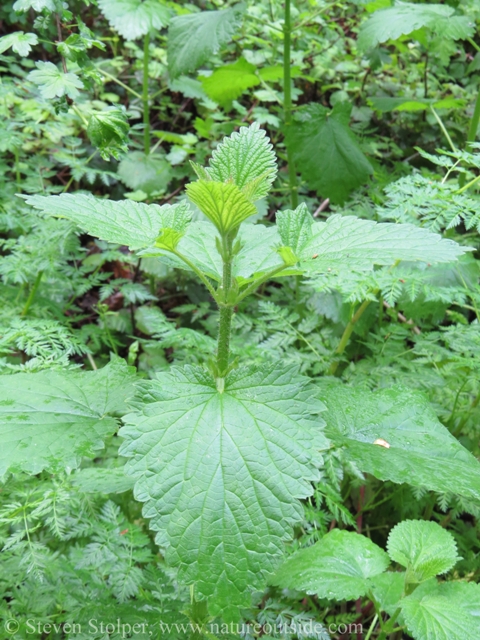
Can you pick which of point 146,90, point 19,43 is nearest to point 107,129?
point 19,43

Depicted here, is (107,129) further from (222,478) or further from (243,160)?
(222,478)

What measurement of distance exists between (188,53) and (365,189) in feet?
3.13

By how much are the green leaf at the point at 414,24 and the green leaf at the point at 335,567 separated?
186 cm

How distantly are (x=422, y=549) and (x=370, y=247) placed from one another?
2.25 ft

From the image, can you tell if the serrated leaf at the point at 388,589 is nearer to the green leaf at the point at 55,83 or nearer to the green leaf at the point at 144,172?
the green leaf at the point at 55,83

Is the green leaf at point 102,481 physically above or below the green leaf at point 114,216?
below

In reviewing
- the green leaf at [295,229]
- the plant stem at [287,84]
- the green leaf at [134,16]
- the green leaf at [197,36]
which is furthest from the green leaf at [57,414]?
the green leaf at [134,16]

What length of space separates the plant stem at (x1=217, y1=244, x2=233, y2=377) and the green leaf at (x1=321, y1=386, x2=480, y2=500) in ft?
0.81

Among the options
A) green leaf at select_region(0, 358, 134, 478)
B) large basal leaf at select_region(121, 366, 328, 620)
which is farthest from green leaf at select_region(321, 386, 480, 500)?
green leaf at select_region(0, 358, 134, 478)

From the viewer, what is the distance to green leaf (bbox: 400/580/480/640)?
3.31 ft

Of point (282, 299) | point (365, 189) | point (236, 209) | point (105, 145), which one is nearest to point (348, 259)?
point (236, 209)

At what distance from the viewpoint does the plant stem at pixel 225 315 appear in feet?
3.09

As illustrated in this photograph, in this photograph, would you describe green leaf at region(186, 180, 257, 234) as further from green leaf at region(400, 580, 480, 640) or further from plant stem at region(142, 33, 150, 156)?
plant stem at region(142, 33, 150, 156)

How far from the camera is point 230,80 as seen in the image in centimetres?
252
